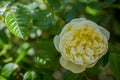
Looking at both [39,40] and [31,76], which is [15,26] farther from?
[39,40]

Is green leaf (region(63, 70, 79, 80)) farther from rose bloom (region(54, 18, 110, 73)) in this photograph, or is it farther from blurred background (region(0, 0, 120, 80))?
rose bloom (region(54, 18, 110, 73))

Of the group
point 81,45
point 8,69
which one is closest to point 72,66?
point 81,45

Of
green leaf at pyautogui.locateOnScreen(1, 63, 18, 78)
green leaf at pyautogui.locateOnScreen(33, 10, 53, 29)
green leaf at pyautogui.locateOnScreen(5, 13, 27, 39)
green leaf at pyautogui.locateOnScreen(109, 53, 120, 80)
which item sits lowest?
green leaf at pyautogui.locateOnScreen(1, 63, 18, 78)

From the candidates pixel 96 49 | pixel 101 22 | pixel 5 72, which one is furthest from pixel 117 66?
pixel 101 22

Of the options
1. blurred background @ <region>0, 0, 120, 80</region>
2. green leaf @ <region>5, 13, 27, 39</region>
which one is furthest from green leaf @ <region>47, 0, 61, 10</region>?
green leaf @ <region>5, 13, 27, 39</region>

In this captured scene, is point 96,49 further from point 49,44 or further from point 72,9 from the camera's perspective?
point 72,9

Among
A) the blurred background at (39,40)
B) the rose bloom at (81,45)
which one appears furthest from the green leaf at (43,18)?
the rose bloom at (81,45)
